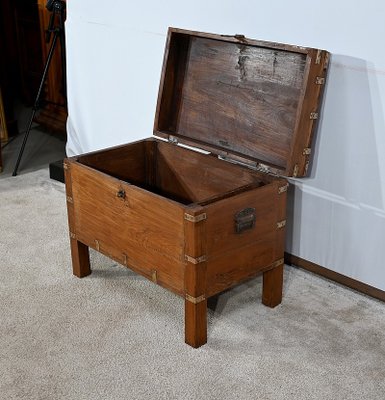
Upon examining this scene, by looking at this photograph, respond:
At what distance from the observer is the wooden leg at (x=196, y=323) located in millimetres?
2027

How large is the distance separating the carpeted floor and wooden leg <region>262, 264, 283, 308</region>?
33mm

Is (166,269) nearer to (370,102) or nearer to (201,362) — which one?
(201,362)

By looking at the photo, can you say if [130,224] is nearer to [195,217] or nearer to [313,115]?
[195,217]

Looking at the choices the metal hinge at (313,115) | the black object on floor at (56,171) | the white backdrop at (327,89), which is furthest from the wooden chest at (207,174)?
the black object on floor at (56,171)

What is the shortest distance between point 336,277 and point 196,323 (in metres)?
0.66

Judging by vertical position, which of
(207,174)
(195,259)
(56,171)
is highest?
(207,174)

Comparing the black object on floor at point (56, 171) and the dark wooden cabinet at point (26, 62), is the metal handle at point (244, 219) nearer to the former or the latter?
the black object on floor at point (56, 171)

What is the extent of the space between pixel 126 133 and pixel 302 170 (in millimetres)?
1092

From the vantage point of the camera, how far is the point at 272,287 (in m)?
2.26

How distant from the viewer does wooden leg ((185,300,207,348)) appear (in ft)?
6.65

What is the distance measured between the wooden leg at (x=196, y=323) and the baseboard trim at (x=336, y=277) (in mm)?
610

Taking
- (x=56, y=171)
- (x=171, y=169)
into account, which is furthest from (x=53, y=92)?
(x=171, y=169)

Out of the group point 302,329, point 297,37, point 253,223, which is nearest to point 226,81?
point 297,37

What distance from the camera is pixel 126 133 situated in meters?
3.04
